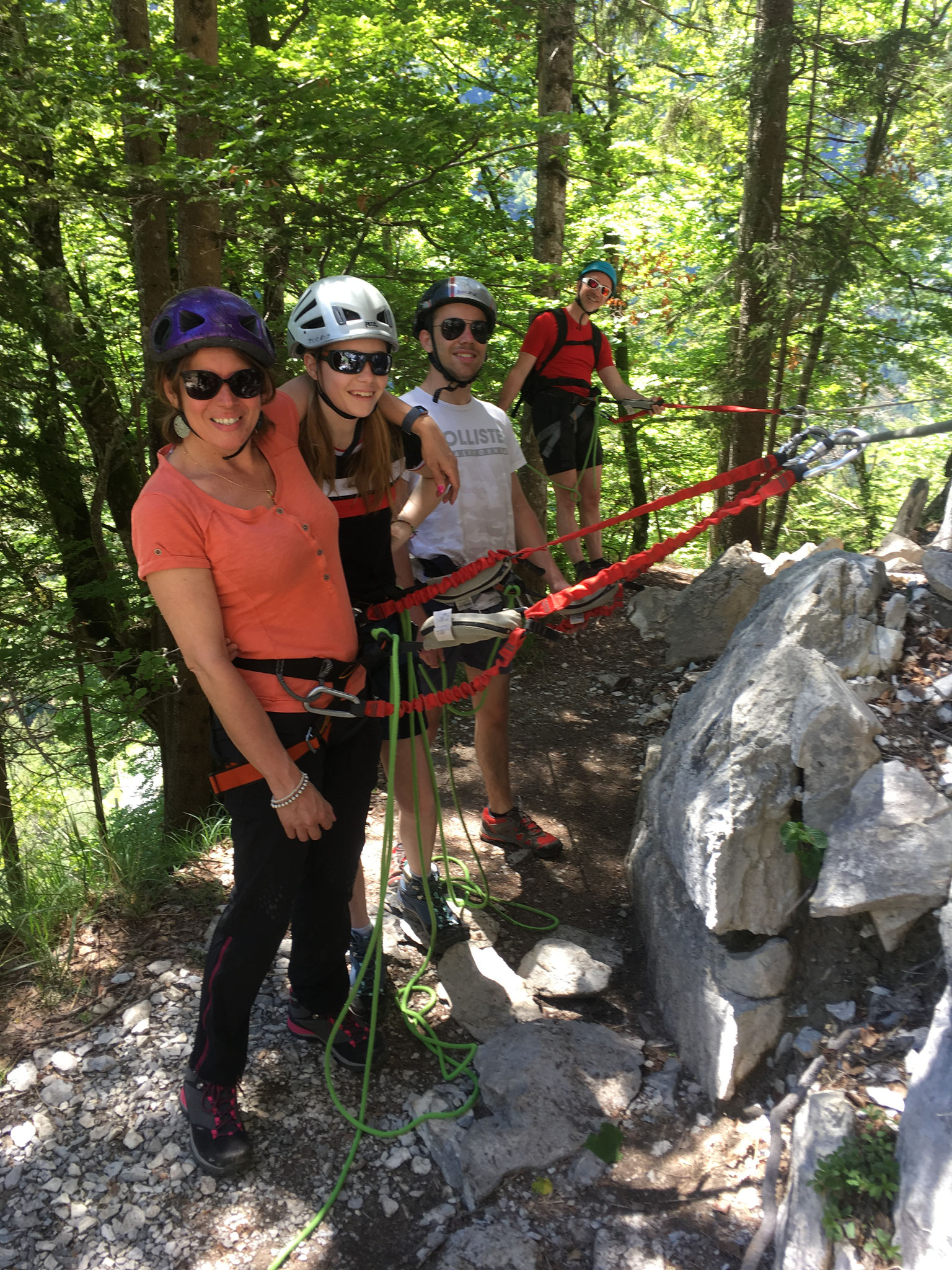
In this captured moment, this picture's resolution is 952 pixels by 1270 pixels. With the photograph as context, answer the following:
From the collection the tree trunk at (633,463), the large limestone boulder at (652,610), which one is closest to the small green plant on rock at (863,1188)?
the large limestone boulder at (652,610)

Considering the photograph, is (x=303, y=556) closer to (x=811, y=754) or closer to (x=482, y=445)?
(x=482, y=445)

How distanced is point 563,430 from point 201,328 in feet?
12.0

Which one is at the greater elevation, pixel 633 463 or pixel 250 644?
pixel 250 644

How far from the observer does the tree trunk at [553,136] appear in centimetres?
609

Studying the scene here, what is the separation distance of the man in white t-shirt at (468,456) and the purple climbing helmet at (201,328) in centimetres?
122

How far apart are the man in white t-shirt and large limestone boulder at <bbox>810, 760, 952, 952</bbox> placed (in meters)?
1.36

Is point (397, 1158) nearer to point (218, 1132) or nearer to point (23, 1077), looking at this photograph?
point (218, 1132)

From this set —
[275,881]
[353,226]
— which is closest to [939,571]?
[275,881]

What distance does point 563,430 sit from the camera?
17.6ft

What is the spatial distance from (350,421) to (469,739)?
3.53 metres

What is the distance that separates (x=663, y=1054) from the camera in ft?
9.04

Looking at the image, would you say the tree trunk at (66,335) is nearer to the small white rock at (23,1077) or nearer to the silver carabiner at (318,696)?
the small white rock at (23,1077)

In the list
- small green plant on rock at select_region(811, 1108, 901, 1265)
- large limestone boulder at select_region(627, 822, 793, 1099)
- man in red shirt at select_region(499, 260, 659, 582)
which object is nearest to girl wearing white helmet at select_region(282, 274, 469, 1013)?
large limestone boulder at select_region(627, 822, 793, 1099)

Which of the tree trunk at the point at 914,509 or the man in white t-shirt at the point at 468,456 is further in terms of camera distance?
the tree trunk at the point at 914,509
